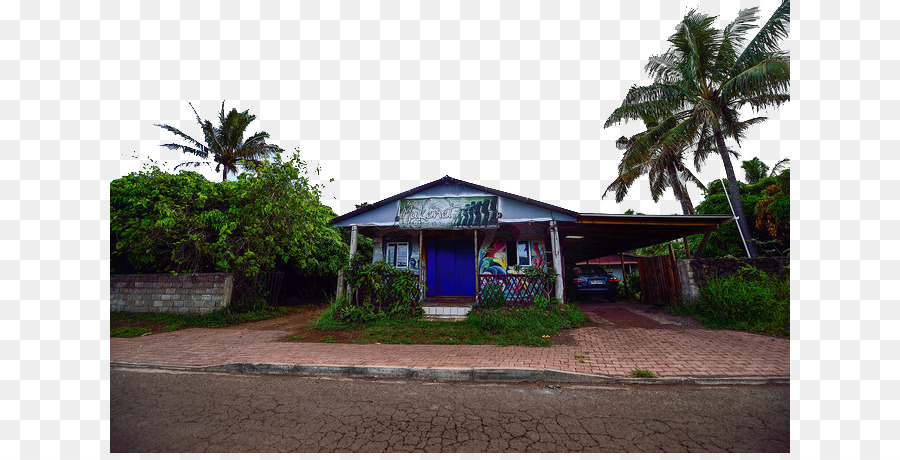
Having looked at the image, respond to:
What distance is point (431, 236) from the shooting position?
37.2ft

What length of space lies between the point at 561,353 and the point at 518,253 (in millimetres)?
5378

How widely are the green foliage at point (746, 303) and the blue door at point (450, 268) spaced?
6261 mm

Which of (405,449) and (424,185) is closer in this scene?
(405,449)

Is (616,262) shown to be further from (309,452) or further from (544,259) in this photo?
(309,452)

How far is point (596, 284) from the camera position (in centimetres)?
1356

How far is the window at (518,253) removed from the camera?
1051 centimetres

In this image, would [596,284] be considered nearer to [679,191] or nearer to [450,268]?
[450,268]

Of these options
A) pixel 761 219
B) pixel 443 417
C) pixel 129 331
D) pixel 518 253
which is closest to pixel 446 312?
pixel 518 253

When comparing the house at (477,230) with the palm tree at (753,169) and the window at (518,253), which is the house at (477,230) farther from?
the palm tree at (753,169)

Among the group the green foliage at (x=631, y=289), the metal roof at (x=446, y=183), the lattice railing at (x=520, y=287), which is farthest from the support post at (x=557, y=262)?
the green foliage at (x=631, y=289)

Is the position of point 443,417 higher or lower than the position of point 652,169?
lower

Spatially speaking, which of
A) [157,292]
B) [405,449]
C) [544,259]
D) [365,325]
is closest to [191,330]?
[157,292]

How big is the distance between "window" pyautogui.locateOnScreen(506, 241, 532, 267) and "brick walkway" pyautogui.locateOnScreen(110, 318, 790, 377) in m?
3.49

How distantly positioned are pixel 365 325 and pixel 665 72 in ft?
49.0
